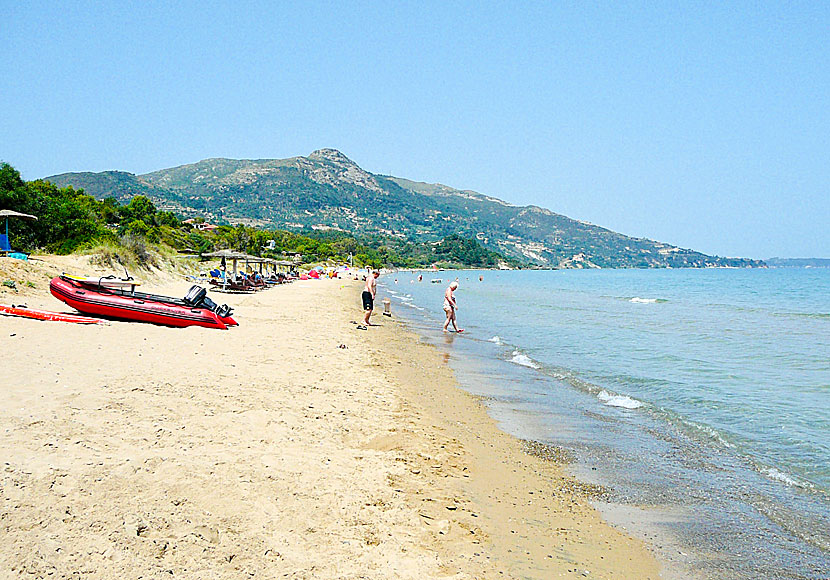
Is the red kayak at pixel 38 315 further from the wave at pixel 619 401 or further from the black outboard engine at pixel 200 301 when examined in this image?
the wave at pixel 619 401

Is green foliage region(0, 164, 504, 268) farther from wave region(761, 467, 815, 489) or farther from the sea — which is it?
wave region(761, 467, 815, 489)

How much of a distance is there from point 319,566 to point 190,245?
178 ft

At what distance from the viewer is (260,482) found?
4.29 meters

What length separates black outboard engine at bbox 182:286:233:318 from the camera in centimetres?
1221

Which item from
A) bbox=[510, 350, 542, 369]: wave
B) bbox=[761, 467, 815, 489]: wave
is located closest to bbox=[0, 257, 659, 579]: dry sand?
bbox=[761, 467, 815, 489]: wave

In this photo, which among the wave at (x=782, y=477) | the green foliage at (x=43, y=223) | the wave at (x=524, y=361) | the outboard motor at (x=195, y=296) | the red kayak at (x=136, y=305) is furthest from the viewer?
the green foliage at (x=43, y=223)

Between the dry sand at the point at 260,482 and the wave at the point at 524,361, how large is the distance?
13.8 feet

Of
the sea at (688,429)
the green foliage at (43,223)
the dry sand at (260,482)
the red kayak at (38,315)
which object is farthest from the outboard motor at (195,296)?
the green foliage at (43,223)

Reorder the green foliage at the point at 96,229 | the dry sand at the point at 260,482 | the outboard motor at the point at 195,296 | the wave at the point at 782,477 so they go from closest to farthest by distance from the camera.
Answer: the dry sand at the point at 260,482 < the wave at the point at 782,477 < the outboard motor at the point at 195,296 < the green foliage at the point at 96,229

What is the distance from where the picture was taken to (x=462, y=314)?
25578 millimetres

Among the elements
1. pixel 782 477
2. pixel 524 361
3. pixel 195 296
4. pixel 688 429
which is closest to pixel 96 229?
pixel 195 296

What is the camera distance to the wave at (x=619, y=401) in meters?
8.67

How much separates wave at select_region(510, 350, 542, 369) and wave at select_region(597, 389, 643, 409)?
8.72ft

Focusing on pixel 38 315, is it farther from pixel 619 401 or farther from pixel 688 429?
pixel 688 429
